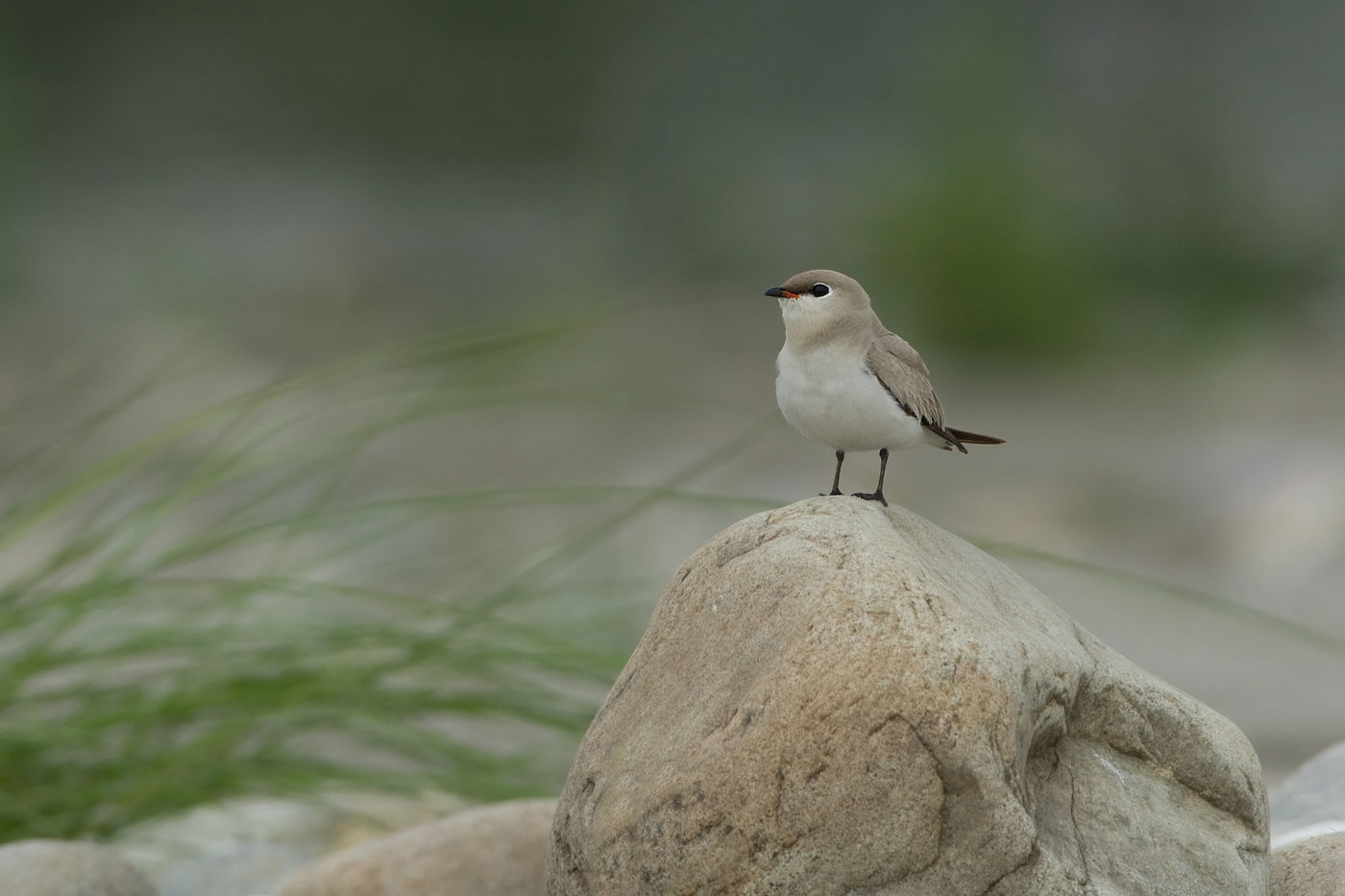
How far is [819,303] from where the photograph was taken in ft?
8.67

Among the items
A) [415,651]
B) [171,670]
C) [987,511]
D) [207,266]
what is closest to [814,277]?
[415,651]

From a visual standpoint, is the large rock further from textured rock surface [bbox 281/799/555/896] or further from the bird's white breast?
textured rock surface [bbox 281/799/555/896]

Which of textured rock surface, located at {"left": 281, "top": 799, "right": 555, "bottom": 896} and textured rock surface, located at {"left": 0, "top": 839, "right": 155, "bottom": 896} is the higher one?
textured rock surface, located at {"left": 281, "top": 799, "right": 555, "bottom": 896}

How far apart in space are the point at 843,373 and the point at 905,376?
14 centimetres

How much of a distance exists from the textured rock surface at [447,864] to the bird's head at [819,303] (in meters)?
1.22

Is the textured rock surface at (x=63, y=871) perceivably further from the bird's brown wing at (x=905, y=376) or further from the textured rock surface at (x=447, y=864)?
the bird's brown wing at (x=905, y=376)

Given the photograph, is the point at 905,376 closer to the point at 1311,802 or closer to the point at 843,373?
the point at 843,373

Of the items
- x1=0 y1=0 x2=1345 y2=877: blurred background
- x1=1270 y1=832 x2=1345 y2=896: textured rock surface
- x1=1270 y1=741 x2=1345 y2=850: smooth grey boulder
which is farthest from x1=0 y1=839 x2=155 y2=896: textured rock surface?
x1=1270 y1=741 x2=1345 y2=850: smooth grey boulder

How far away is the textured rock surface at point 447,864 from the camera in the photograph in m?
2.89

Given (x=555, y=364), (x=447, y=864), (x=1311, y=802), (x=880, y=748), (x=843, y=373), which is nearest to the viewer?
(x=880, y=748)

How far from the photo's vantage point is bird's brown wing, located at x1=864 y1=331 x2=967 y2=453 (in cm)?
263

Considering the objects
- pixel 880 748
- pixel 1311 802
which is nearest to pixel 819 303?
pixel 880 748

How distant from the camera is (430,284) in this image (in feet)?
44.0

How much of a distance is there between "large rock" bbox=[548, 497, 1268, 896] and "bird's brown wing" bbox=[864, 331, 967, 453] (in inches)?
8.8
